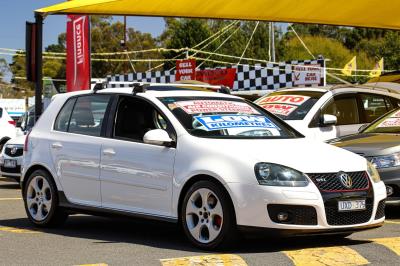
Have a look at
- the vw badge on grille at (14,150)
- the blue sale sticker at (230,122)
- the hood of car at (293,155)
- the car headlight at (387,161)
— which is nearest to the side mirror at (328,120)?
the car headlight at (387,161)

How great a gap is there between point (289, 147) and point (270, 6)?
7720 mm

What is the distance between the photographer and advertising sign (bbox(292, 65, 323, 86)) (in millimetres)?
23688

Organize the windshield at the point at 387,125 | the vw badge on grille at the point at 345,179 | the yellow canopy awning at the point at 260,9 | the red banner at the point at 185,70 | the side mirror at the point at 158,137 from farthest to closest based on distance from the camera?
the red banner at the point at 185,70 < the yellow canopy awning at the point at 260,9 < the windshield at the point at 387,125 < the side mirror at the point at 158,137 < the vw badge on grille at the point at 345,179

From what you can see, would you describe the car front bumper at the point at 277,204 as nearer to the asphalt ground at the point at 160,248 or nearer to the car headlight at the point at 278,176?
the car headlight at the point at 278,176

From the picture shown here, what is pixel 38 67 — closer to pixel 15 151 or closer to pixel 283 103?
pixel 15 151

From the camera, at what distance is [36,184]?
8.43m

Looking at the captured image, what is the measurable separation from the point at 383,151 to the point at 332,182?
2460mm

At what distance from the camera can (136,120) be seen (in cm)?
769

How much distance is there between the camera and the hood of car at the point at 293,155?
6.45 m

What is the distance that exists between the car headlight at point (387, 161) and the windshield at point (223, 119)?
149 cm

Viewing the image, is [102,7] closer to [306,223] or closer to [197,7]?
[197,7]

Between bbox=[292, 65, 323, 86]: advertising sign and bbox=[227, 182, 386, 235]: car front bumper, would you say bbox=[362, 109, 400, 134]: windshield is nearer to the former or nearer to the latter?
bbox=[227, 182, 386, 235]: car front bumper

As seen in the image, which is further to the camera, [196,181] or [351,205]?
[196,181]

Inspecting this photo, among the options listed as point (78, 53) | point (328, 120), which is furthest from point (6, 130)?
point (328, 120)
